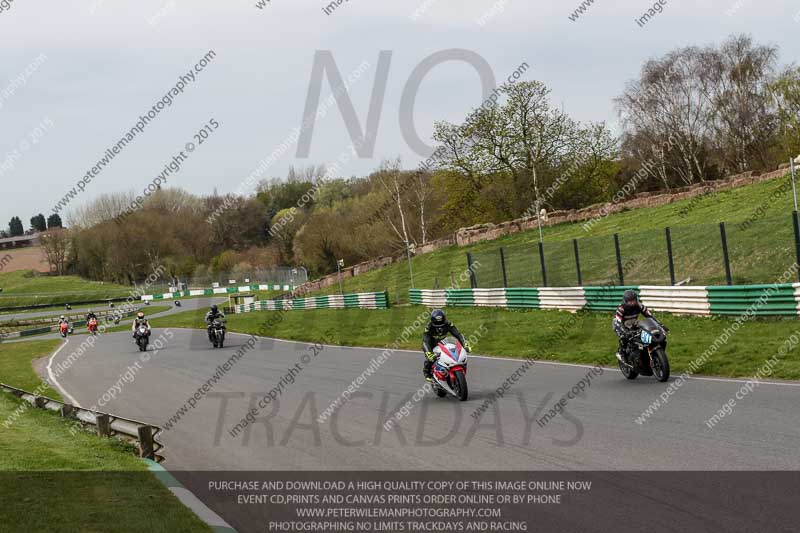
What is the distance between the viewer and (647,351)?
13805 millimetres

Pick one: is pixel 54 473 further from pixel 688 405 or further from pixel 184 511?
pixel 688 405

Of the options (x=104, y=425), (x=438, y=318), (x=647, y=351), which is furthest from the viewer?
(x=438, y=318)

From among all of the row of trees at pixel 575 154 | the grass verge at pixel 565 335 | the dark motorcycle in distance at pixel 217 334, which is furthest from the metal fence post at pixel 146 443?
the row of trees at pixel 575 154

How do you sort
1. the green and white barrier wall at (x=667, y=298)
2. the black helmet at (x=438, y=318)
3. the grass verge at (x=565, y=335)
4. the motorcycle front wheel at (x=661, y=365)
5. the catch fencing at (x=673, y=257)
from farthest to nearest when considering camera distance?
the catch fencing at (x=673, y=257) < the green and white barrier wall at (x=667, y=298) < the grass verge at (x=565, y=335) < the black helmet at (x=438, y=318) < the motorcycle front wheel at (x=661, y=365)

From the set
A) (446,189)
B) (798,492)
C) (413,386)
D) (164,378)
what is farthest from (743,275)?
(446,189)

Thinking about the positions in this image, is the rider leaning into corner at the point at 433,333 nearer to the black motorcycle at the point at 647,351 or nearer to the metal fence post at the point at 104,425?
the black motorcycle at the point at 647,351

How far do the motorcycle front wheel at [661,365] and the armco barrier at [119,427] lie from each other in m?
7.55

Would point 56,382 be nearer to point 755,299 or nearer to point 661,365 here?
point 661,365

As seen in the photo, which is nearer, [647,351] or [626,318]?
[647,351]

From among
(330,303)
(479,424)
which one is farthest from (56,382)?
(330,303)

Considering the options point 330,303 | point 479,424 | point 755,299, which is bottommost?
point 330,303

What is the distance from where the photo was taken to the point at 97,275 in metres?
132

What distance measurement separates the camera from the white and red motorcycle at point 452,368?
13539mm

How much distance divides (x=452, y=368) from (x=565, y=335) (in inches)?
369
